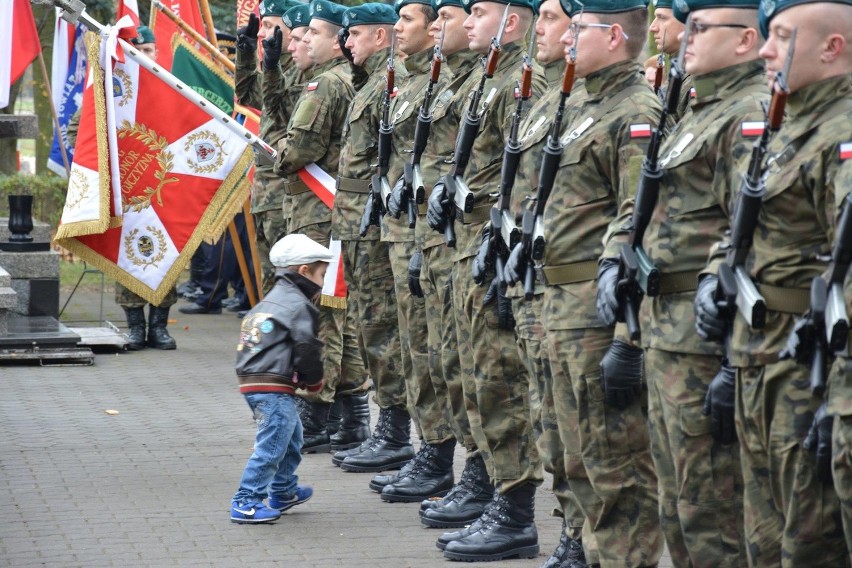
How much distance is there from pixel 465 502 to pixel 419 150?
1.63 metres

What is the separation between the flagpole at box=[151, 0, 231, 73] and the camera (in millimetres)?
11250

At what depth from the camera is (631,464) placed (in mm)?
4582

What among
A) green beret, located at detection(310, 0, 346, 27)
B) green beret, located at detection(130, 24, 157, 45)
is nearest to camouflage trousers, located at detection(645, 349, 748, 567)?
green beret, located at detection(310, 0, 346, 27)

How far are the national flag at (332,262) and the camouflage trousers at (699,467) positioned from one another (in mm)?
4155

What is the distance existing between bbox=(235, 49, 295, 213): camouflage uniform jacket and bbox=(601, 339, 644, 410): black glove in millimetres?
4645

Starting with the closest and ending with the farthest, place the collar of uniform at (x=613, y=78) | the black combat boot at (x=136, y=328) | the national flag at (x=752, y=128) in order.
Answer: the national flag at (x=752, y=128)
the collar of uniform at (x=613, y=78)
the black combat boot at (x=136, y=328)

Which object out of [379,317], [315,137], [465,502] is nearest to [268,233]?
[315,137]

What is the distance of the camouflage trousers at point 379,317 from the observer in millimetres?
7387

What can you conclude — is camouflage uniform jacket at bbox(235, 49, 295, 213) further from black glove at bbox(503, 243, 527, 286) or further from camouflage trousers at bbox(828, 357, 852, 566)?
camouflage trousers at bbox(828, 357, 852, 566)

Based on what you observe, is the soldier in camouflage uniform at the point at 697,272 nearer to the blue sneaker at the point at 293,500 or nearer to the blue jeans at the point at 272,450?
the blue jeans at the point at 272,450

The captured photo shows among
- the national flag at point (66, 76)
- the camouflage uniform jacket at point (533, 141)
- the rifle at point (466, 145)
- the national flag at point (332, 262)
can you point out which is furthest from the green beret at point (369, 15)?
the national flag at point (66, 76)

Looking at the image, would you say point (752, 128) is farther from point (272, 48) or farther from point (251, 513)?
point (272, 48)

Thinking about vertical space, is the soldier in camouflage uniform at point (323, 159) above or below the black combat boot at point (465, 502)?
above

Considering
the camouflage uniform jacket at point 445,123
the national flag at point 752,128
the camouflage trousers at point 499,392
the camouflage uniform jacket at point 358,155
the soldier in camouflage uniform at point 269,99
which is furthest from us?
the soldier in camouflage uniform at point 269,99
